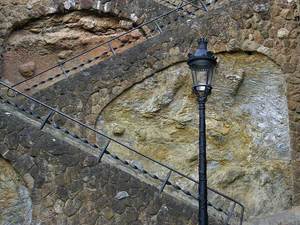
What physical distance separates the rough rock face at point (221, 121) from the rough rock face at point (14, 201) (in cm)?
271

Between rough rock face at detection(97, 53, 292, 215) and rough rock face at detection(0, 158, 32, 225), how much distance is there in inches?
107

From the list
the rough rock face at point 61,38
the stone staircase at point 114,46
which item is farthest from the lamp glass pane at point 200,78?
the rough rock face at point 61,38

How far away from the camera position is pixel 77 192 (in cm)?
723

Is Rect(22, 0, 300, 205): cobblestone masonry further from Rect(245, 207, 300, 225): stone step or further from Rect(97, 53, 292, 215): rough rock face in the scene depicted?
Rect(245, 207, 300, 225): stone step

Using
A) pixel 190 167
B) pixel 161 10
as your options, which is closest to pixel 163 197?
pixel 190 167

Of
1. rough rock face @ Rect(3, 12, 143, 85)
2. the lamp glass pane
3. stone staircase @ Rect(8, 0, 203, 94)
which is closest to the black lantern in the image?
the lamp glass pane

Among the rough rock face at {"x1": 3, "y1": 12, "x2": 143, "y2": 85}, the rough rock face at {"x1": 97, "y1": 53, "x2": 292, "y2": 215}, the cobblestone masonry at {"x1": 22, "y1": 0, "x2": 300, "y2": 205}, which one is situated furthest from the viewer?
the rough rock face at {"x1": 3, "y1": 12, "x2": 143, "y2": 85}

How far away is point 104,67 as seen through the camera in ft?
33.3

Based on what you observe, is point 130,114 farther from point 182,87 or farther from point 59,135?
point 59,135

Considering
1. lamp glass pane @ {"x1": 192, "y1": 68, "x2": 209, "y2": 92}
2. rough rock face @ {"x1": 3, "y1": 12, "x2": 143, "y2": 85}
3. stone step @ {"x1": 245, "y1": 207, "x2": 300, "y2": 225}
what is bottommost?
stone step @ {"x1": 245, "y1": 207, "x2": 300, "y2": 225}

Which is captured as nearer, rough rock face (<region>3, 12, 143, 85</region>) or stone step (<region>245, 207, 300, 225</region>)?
stone step (<region>245, 207, 300, 225</region>)

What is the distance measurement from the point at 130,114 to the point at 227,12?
2.84 metres

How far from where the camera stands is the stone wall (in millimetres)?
7148

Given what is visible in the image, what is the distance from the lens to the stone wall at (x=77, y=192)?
7.15 meters
